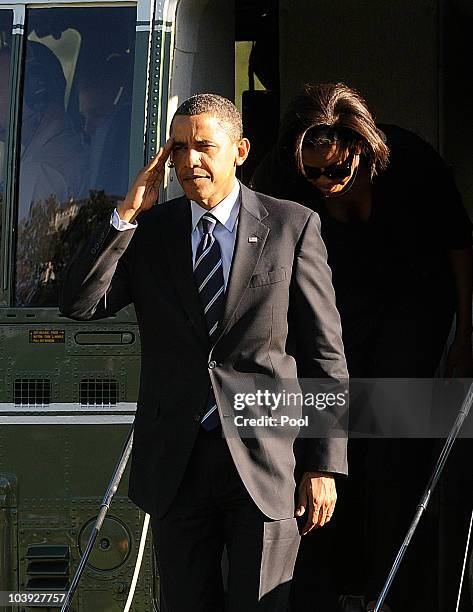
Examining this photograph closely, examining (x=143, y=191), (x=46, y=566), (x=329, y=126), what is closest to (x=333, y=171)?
(x=329, y=126)

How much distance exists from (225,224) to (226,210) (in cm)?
4

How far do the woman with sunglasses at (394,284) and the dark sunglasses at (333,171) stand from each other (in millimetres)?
203

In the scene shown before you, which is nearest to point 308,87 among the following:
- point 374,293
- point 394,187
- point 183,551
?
point 394,187

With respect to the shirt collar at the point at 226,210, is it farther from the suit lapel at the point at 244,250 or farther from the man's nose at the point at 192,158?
the man's nose at the point at 192,158

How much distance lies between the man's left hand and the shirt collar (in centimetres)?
71

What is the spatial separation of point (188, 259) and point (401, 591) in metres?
1.73

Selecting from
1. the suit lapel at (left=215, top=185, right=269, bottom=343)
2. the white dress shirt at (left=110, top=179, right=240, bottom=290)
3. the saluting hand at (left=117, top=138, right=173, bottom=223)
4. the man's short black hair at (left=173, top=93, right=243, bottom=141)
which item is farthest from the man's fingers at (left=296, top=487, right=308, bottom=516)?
the man's short black hair at (left=173, top=93, right=243, bottom=141)

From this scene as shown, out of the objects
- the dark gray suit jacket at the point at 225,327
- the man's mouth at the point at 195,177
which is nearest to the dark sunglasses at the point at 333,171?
the dark gray suit jacket at the point at 225,327

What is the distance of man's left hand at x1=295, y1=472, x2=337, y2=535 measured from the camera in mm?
3303

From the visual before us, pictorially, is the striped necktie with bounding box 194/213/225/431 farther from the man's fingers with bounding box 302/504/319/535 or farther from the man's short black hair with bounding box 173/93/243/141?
the man's fingers with bounding box 302/504/319/535

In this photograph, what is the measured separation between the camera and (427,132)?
527 centimetres

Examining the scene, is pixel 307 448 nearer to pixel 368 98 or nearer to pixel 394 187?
pixel 394 187

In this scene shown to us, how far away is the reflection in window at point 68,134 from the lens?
171 inches

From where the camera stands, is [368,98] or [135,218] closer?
[135,218]
